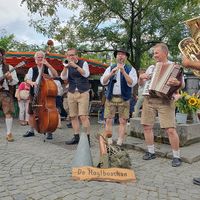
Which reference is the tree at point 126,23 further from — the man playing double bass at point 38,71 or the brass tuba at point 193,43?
the brass tuba at point 193,43

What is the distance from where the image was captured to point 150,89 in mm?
5398

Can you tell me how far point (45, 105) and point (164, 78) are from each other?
99.0 inches

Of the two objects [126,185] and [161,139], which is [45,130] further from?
[126,185]

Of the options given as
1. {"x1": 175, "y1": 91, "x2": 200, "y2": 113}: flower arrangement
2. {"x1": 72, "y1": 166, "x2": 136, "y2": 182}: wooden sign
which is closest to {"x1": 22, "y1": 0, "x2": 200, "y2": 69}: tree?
{"x1": 175, "y1": 91, "x2": 200, "y2": 113}: flower arrangement

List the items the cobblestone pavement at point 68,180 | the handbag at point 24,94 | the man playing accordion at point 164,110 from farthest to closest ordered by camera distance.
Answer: the handbag at point 24,94
the man playing accordion at point 164,110
the cobblestone pavement at point 68,180

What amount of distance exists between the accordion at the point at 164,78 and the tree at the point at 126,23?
6.23 m

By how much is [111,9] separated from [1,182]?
8402 millimetres

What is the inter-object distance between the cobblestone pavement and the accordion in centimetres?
118

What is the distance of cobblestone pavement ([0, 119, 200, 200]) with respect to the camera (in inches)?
156

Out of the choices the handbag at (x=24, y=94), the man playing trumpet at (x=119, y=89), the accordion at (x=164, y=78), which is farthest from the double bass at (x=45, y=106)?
the handbag at (x=24, y=94)

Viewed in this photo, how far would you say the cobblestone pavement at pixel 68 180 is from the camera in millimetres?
3957

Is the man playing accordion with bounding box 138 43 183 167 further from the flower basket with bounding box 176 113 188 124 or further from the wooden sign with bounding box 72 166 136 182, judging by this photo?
the flower basket with bounding box 176 113 188 124

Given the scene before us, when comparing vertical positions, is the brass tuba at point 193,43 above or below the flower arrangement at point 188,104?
above

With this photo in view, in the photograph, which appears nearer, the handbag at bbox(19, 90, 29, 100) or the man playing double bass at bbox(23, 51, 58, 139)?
the man playing double bass at bbox(23, 51, 58, 139)
